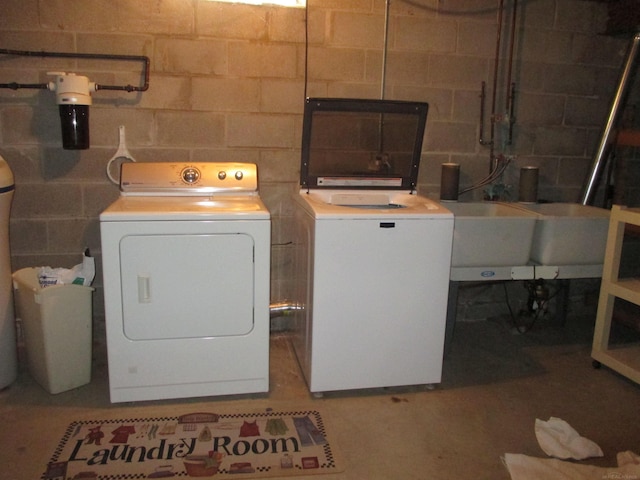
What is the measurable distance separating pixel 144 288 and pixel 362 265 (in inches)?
34.0

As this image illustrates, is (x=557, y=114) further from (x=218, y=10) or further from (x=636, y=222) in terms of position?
(x=218, y=10)

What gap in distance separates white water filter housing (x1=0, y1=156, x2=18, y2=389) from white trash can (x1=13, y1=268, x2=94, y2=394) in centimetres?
5

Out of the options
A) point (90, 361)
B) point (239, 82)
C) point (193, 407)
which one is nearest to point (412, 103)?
point (239, 82)

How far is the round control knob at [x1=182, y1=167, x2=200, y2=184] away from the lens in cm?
243

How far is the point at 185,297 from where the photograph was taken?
2.12m

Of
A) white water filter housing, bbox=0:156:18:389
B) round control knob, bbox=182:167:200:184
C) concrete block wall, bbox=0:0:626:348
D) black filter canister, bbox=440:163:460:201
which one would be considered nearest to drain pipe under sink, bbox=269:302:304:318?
concrete block wall, bbox=0:0:626:348

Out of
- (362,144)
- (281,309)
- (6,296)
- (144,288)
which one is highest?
(362,144)

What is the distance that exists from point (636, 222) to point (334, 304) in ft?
4.53

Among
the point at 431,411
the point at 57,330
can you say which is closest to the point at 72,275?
the point at 57,330

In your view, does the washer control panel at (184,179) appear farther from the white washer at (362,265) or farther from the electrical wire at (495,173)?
the electrical wire at (495,173)

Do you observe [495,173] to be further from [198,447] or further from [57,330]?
[57,330]

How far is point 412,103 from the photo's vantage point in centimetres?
246

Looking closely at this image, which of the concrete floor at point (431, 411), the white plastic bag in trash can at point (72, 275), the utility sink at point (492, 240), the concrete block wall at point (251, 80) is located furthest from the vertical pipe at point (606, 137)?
the white plastic bag in trash can at point (72, 275)

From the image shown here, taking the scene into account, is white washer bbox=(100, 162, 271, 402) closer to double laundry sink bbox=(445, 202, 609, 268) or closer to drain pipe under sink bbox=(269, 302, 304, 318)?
drain pipe under sink bbox=(269, 302, 304, 318)
